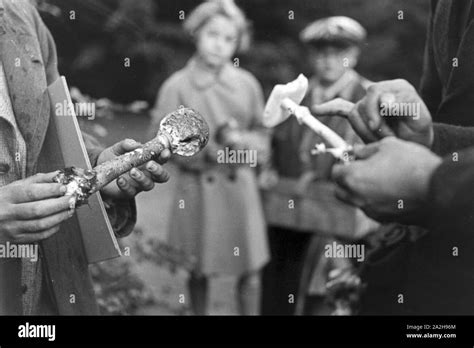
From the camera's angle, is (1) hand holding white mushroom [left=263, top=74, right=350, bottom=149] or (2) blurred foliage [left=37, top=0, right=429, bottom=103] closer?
(1) hand holding white mushroom [left=263, top=74, right=350, bottom=149]

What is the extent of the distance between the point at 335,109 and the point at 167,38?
106 cm

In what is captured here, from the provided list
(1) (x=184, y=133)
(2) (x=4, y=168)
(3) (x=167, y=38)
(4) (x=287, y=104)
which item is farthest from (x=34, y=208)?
(3) (x=167, y=38)

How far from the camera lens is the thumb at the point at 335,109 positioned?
8.34ft

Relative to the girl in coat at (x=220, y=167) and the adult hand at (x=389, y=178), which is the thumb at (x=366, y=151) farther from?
the girl in coat at (x=220, y=167)

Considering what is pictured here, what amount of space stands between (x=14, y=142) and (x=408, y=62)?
1473 mm

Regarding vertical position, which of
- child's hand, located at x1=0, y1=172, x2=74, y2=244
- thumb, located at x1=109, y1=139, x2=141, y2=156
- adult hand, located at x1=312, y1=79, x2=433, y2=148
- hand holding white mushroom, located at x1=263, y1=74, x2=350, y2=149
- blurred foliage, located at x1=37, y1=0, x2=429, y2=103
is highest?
blurred foliage, located at x1=37, y1=0, x2=429, y2=103

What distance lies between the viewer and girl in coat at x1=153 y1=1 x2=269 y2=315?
3586 millimetres

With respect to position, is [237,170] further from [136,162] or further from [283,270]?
[136,162]

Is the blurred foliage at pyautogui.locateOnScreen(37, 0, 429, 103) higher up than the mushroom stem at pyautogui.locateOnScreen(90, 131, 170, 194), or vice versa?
the blurred foliage at pyautogui.locateOnScreen(37, 0, 429, 103)

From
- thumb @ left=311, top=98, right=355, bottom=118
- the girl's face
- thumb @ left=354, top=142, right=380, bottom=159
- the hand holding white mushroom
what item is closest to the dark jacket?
Result: the hand holding white mushroom

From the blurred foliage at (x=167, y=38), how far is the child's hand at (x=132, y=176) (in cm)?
55

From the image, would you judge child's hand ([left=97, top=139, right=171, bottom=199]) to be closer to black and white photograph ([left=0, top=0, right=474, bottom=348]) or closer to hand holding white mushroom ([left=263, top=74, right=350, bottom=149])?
black and white photograph ([left=0, top=0, right=474, bottom=348])

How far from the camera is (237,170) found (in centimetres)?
385
